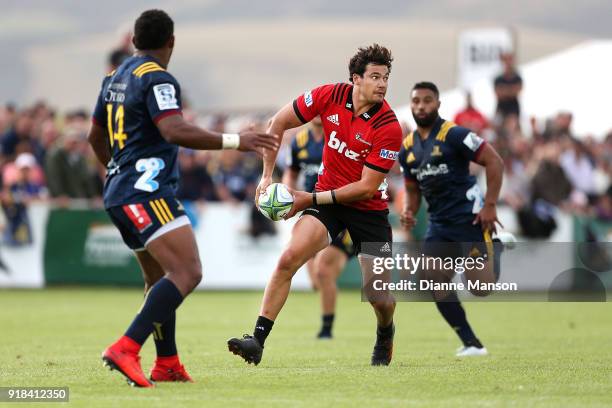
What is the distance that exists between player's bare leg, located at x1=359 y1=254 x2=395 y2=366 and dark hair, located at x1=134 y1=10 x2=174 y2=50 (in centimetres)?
295

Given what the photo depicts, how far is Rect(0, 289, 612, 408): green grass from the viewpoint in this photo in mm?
8062

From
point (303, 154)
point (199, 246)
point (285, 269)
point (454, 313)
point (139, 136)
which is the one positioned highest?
point (139, 136)

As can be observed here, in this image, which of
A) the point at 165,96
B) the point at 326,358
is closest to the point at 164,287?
the point at 165,96

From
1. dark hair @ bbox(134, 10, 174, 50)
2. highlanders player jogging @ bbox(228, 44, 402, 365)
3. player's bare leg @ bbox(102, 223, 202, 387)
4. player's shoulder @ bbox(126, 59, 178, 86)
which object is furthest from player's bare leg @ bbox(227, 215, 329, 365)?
dark hair @ bbox(134, 10, 174, 50)

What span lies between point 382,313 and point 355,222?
2.93ft

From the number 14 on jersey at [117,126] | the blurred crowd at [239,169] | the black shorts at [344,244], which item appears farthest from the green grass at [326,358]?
the blurred crowd at [239,169]

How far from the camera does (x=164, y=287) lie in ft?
27.1

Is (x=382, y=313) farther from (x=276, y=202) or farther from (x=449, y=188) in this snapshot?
(x=449, y=188)

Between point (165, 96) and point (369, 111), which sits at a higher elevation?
point (165, 96)

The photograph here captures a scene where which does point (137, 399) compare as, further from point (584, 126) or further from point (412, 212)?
point (584, 126)

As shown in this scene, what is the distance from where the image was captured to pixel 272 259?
22828mm

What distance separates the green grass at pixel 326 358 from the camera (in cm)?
806

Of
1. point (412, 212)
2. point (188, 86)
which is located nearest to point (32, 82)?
point (188, 86)

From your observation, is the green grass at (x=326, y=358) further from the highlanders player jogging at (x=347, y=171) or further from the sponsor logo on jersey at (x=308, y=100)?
the sponsor logo on jersey at (x=308, y=100)
